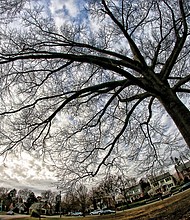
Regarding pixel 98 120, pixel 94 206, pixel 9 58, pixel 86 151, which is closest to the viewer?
pixel 9 58

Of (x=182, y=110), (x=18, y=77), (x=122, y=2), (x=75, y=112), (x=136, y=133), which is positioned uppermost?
(x=122, y=2)

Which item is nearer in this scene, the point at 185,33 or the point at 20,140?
the point at 185,33

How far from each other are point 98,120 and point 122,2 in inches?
117

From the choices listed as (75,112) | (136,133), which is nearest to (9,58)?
(75,112)

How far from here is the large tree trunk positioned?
3057mm

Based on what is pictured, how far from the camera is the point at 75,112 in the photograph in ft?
18.0

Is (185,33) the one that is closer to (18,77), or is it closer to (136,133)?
(136,133)

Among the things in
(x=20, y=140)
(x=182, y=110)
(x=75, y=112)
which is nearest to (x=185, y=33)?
(x=182, y=110)

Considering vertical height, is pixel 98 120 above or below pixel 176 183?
below

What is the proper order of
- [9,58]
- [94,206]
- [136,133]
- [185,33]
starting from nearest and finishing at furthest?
[9,58]
[185,33]
[136,133]
[94,206]

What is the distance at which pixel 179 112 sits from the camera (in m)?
3.22

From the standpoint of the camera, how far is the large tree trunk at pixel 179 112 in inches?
120

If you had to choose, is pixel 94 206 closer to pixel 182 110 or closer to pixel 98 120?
pixel 98 120

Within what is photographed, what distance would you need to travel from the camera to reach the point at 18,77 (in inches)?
181
